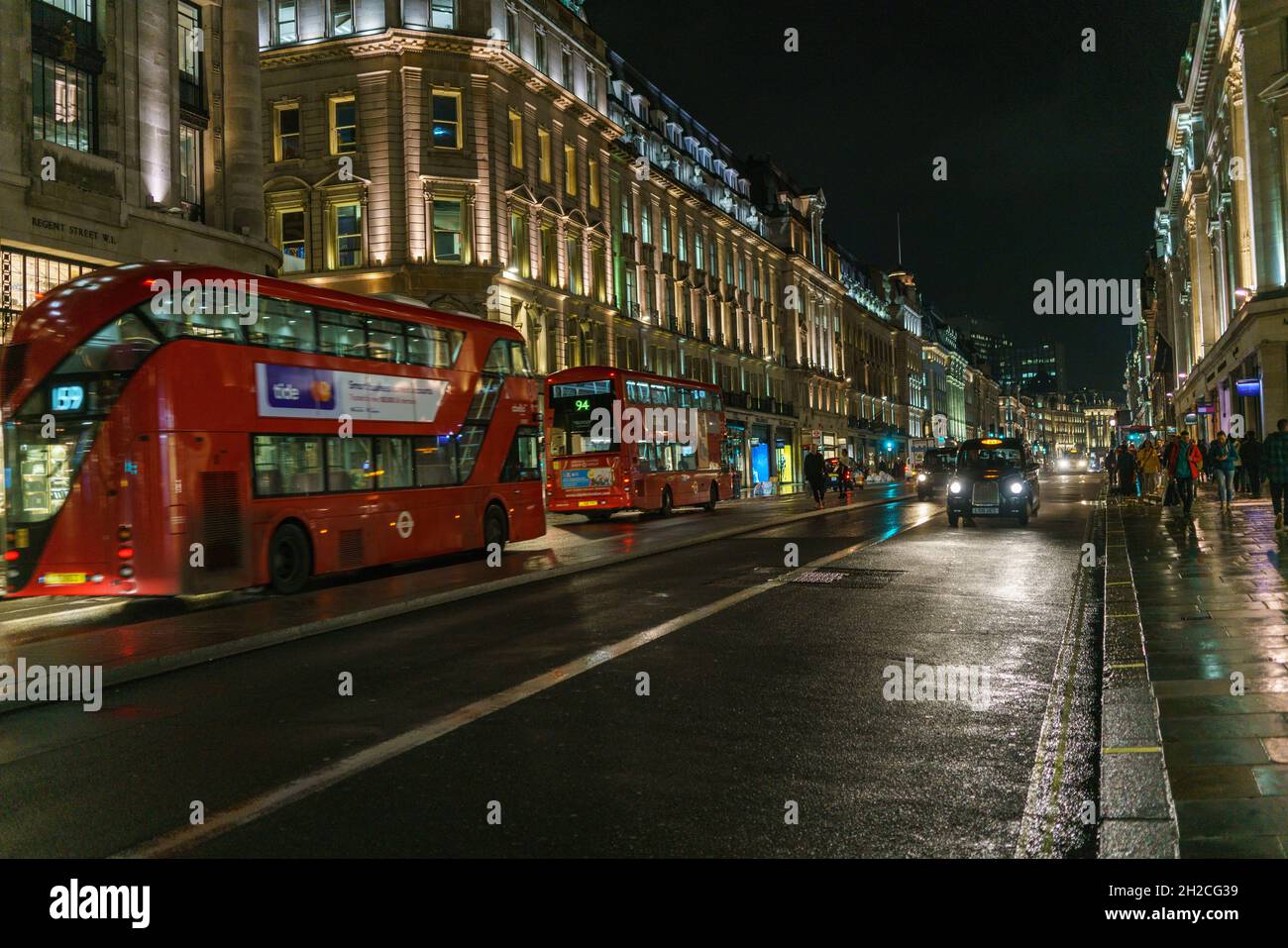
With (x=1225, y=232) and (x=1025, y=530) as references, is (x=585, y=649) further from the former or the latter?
(x=1225, y=232)

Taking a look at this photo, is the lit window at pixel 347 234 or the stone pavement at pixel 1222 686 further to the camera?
the lit window at pixel 347 234

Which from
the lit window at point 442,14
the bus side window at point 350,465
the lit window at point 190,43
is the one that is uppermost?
the lit window at point 442,14

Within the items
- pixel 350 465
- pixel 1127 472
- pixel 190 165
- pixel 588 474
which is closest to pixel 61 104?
pixel 190 165

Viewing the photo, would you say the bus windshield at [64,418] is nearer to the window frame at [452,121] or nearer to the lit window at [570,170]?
the window frame at [452,121]

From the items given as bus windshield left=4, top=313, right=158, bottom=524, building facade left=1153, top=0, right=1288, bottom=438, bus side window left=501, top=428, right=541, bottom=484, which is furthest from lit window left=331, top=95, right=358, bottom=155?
building facade left=1153, top=0, right=1288, bottom=438

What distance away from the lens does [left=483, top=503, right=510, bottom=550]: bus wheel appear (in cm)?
1931

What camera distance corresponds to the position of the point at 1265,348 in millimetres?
34500

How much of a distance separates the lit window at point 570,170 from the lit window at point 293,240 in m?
11.6

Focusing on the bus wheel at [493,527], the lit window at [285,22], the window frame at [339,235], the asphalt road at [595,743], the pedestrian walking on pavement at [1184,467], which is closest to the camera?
the asphalt road at [595,743]

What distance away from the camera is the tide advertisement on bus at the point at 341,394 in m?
14.2

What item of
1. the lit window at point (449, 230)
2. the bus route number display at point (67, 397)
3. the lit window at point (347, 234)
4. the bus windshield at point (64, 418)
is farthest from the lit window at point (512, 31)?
the bus route number display at point (67, 397)

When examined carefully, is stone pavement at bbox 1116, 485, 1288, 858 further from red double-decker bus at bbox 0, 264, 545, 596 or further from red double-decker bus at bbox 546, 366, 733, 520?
red double-decker bus at bbox 546, 366, 733, 520

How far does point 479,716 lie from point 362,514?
981cm

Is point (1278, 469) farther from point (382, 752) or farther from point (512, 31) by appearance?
point (512, 31)
